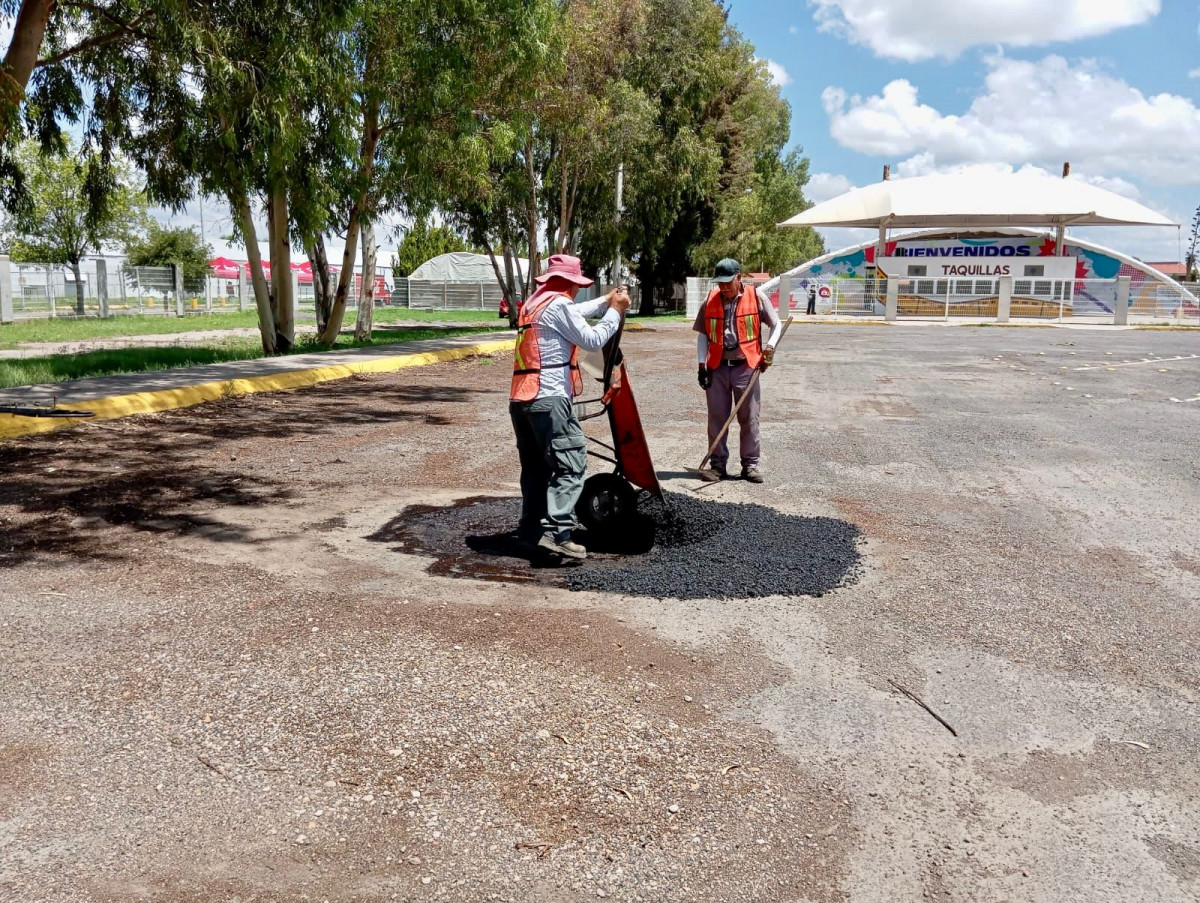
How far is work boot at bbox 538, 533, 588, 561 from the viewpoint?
5.66 m

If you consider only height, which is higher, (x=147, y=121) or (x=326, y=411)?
(x=147, y=121)

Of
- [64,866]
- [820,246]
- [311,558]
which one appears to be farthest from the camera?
[820,246]

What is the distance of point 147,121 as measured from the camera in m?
15.6

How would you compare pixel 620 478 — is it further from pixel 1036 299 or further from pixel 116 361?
pixel 1036 299

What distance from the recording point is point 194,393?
12.4 metres

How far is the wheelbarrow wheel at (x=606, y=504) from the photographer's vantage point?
6141mm

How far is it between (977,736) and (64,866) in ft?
9.71

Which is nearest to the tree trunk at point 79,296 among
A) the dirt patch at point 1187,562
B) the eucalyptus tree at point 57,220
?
the eucalyptus tree at point 57,220

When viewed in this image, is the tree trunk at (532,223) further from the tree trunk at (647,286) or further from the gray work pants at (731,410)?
the gray work pants at (731,410)

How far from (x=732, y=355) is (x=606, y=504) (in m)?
2.44

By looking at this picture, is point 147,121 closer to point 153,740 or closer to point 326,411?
point 326,411

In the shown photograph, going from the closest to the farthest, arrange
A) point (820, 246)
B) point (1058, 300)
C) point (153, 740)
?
point (153, 740) → point (1058, 300) → point (820, 246)

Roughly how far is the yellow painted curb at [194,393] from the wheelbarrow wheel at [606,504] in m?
6.26

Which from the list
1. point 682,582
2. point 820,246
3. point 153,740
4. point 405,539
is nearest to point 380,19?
point 405,539
